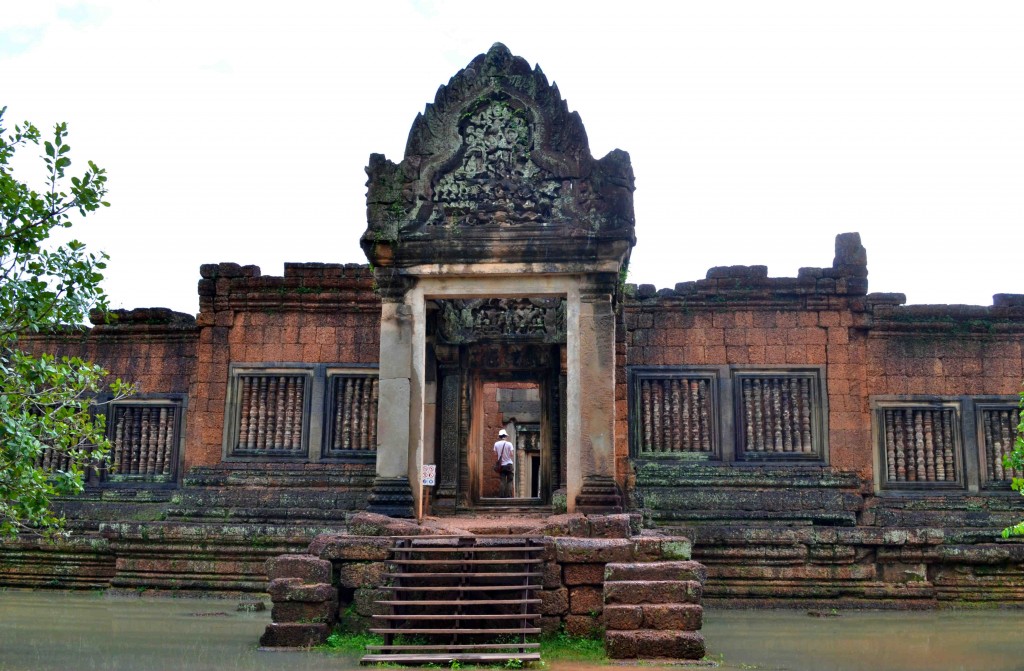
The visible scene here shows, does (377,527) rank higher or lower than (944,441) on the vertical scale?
lower

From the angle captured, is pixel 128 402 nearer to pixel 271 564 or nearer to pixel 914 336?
pixel 271 564

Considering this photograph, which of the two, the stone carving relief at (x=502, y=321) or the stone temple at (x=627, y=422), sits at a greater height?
the stone carving relief at (x=502, y=321)

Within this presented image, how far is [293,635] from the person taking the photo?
776 cm

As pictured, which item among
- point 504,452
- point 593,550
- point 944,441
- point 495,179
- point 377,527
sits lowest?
point 593,550

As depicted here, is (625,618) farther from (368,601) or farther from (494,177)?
(494,177)

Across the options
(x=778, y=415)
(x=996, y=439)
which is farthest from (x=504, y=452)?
(x=996, y=439)

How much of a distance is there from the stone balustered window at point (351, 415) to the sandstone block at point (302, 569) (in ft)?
14.8

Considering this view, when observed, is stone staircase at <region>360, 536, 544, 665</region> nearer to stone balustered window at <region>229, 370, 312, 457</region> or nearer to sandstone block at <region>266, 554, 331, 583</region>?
sandstone block at <region>266, 554, 331, 583</region>

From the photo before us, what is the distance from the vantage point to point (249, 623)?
9.50m

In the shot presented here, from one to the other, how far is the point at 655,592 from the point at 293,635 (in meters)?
2.80

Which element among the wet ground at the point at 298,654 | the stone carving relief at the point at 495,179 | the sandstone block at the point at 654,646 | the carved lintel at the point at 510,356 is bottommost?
the wet ground at the point at 298,654

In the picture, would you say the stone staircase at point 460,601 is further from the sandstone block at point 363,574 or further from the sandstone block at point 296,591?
the sandstone block at point 296,591

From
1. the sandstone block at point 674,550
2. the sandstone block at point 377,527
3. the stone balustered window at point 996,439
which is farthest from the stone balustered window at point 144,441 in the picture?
→ the stone balustered window at point 996,439

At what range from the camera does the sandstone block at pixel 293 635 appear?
25.4 ft
